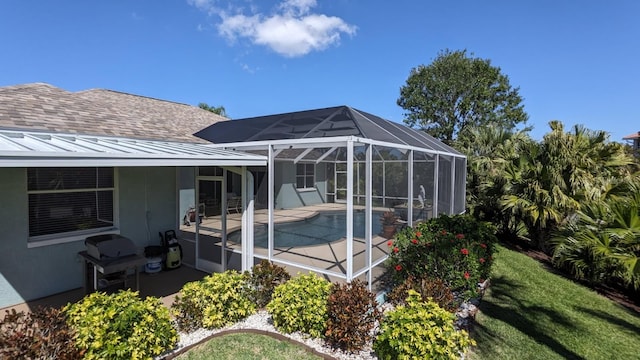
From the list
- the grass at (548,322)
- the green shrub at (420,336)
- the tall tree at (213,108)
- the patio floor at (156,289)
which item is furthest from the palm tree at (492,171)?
the tall tree at (213,108)

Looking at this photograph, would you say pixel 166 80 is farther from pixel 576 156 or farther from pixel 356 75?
pixel 576 156

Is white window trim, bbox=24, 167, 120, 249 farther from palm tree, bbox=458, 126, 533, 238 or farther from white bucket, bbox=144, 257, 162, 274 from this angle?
palm tree, bbox=458, 126, 533, 238

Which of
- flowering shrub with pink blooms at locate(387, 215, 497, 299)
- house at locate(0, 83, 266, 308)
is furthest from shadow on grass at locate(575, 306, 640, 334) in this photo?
house at locate(0, 83, 266, 308)

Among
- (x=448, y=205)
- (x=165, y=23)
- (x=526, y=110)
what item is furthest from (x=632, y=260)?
(x=526, y=110)

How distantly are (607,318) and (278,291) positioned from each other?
7.17 metres

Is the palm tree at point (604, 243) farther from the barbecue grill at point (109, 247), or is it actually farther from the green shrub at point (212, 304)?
the barbecue grill at point (109, 247)

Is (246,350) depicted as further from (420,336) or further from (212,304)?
(420,336)

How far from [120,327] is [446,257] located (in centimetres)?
531

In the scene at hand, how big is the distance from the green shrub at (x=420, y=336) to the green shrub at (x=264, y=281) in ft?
7.36

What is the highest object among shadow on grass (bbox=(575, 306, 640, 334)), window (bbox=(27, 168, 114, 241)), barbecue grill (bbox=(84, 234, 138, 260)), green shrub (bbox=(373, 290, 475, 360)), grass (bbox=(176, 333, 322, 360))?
window (bbox=(27, 168, 114, 241))

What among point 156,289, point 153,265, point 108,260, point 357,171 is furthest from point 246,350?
point 153,265

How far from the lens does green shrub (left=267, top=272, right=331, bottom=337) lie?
459 cm

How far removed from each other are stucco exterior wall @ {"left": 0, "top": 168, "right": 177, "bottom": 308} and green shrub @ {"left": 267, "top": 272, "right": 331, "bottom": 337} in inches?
184

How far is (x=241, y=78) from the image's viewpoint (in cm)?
2362
